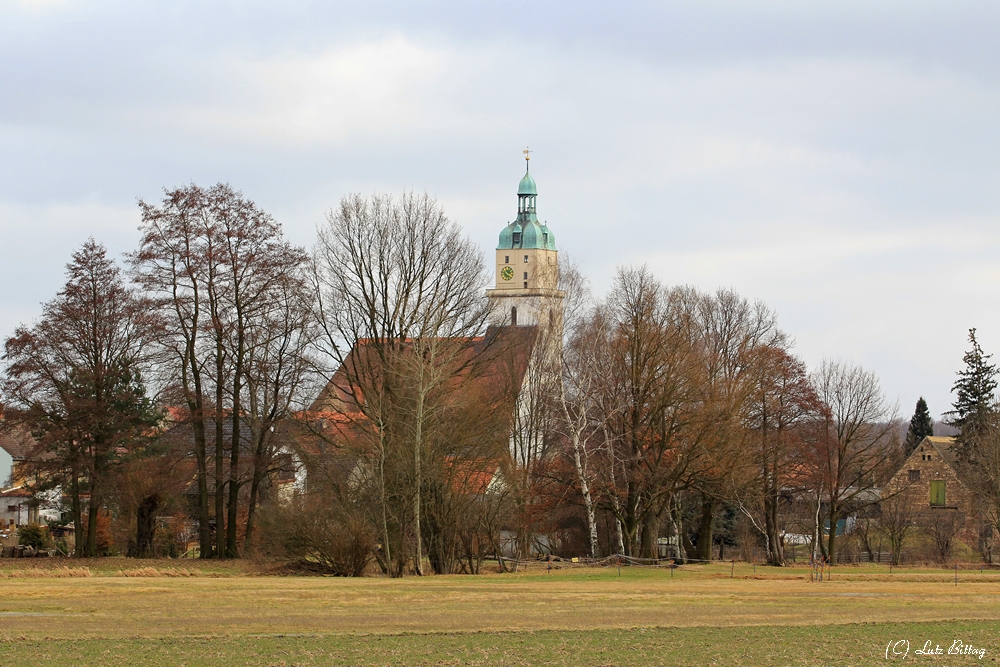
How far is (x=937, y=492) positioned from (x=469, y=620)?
186 ft

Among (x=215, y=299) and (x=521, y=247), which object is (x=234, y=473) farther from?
(x=521, y=247)

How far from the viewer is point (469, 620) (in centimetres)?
2262

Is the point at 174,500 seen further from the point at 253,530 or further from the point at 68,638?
the point at 68,638

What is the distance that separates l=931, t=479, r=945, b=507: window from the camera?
7194cm

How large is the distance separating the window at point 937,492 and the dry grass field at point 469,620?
37428mm

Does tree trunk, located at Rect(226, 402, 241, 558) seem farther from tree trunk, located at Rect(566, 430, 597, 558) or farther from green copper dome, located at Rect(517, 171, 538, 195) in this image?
green copper dome, located at Rect(517, 171, 538, 195)

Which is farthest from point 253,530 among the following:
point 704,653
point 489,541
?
point 704,653

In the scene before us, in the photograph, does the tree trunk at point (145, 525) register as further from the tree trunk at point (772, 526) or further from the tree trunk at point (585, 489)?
the tree trunk at point (772, 526)

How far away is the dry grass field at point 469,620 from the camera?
17.7 m

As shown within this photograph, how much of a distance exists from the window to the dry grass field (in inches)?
1474

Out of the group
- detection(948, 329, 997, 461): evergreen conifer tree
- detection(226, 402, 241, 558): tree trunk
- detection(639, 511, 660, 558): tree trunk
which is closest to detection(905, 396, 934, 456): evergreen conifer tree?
detection(948, 329, 997, 461): evergreen conifer tree

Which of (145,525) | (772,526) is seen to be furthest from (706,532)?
(145,525)

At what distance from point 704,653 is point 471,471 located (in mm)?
24054

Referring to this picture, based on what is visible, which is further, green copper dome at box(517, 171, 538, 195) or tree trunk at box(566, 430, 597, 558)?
green copper dome at box(517, 171, 538, 195)
